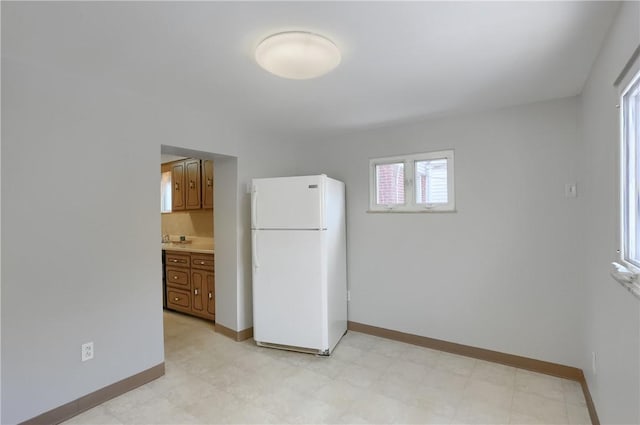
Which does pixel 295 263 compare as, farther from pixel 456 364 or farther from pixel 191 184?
pixel 191 184

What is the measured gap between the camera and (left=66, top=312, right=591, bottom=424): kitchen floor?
82.8 inches

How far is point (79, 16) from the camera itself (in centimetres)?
150

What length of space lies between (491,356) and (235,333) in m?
2.44

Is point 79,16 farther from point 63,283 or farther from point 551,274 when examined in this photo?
point 551,274

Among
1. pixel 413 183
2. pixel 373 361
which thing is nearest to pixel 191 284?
pixel 373 361

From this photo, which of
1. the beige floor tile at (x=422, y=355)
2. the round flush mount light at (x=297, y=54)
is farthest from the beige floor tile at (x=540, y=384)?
the round flush mount light at (x=297, y=54)

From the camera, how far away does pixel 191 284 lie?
13.6 ft

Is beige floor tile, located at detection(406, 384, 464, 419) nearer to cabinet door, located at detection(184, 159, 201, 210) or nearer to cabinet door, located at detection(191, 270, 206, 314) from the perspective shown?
cabinet door, located at detection(191, 270, 206, 314)

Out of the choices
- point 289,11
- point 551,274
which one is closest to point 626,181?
point 551,274

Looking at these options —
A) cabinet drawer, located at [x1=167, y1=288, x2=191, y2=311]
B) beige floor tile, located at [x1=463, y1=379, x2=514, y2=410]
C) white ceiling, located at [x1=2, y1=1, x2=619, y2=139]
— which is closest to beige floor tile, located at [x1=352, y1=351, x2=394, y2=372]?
beige floor tile, located at [x1=463, y1=379, x2=514, y2=410]

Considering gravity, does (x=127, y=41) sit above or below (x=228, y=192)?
above

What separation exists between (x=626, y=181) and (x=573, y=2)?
32.2 inches

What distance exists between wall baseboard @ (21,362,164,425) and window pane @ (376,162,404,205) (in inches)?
101

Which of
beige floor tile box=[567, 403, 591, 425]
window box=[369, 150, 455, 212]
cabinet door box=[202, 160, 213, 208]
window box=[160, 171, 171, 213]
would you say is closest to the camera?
beige floor tile box=[567, 403, 591, 425]
